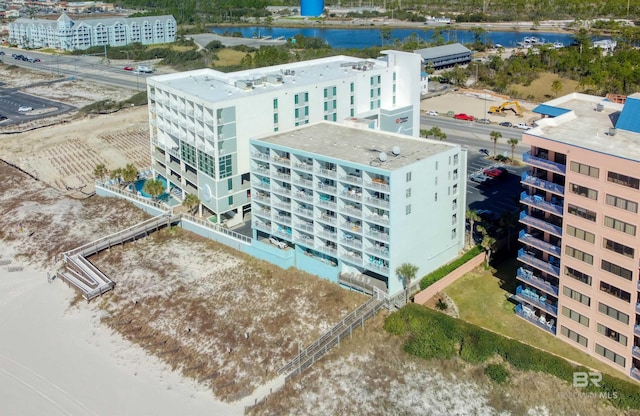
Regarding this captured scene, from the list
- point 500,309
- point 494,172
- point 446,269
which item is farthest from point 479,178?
point 500,309

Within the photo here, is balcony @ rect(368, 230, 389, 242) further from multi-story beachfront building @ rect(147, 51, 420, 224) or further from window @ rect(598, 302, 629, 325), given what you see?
multi-story beachfront building @ rect(147, 51, 420, 224)

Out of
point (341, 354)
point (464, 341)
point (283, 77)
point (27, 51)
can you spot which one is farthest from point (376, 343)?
point (27, 51)

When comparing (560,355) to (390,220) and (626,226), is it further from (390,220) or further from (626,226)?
(390,220)

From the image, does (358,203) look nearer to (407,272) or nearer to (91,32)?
(407,272)

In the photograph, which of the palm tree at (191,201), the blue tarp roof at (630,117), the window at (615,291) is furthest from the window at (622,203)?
the palm tree at (191,201)

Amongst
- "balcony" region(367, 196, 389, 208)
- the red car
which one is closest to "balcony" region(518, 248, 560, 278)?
"balcony" region(367, 196, 389, 208)

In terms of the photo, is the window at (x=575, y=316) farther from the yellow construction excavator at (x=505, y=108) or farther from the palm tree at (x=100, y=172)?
the yellow construction excavator at (x=505, y=108)

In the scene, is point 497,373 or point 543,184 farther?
point 543,184

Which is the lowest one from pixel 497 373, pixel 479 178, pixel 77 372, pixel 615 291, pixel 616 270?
pixel 77 372
